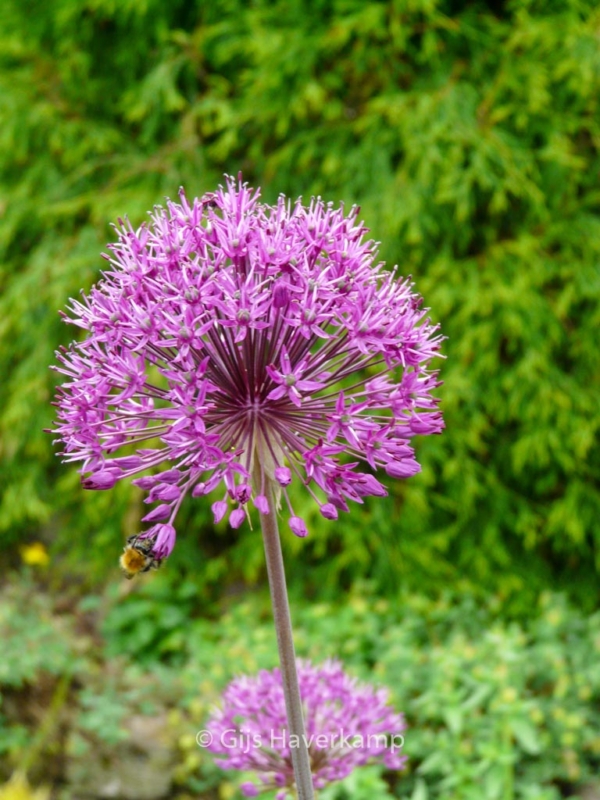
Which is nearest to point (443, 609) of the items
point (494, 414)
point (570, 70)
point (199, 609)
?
point (494, 414)

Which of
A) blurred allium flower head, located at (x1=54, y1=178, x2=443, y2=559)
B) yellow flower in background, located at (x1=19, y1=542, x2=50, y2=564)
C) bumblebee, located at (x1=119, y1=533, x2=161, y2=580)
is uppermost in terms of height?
yellow flower in background, located at (x1=19, y1=542, x2=50, y2=564)

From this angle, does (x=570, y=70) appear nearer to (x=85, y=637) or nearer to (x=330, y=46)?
(x=330, y=46)

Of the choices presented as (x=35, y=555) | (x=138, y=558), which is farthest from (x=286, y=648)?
(x=35, y=555)

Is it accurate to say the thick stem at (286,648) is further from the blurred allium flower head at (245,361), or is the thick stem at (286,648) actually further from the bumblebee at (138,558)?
the bumblebee at (138,558)

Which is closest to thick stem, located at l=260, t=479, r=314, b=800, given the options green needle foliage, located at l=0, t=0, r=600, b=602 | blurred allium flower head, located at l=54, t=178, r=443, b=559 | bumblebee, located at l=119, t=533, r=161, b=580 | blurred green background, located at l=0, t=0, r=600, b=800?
blurred allium flower head, located at l=54, t=178, r=443, b=559

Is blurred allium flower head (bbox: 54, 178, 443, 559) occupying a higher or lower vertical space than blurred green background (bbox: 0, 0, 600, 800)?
lower

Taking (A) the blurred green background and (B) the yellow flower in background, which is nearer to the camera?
(A) the blurred green background

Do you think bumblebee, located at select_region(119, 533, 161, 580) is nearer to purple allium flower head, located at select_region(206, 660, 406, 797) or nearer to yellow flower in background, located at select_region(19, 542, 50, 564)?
purple allium flower head, located at select_region(206, 660, 406, 797)

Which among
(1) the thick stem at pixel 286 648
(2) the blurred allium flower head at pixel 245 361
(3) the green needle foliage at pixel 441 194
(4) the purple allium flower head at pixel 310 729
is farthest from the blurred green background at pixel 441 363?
(2) the blurred allium flower head at pixel 245 361
